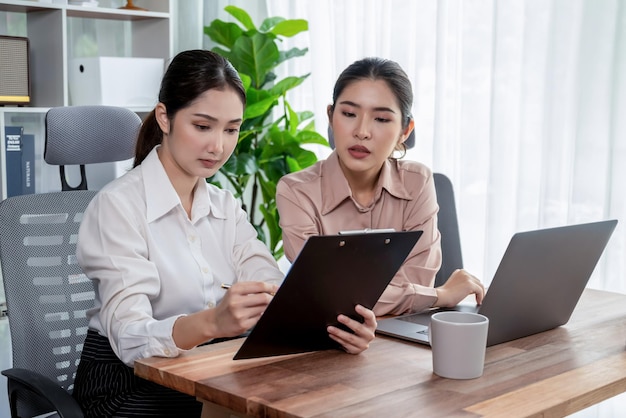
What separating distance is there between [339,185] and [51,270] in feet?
2.31

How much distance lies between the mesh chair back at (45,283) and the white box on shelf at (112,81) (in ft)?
5.23

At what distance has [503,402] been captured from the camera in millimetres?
1271

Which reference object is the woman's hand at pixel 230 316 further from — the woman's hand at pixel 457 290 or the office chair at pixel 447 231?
the office chair at pixel 447 231

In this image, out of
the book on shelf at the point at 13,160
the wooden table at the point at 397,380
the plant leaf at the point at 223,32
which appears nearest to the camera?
the wooden table at the point at 397,380

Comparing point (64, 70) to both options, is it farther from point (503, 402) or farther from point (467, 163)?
point (503, 402)

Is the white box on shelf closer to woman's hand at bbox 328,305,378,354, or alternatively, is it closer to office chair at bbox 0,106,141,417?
office chair at bbox 0,106,141,417

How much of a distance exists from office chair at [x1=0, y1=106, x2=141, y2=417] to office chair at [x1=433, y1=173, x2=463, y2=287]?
906mm

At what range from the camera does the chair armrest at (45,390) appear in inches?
64.3

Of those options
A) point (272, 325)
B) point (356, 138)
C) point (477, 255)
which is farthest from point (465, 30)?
point (272, 325)

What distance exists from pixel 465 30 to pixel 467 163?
0.51 meters

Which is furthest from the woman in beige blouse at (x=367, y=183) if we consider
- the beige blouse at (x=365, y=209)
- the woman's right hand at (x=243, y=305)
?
the woman's right hand at (x=243, y=305)

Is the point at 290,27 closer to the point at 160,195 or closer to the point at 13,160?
the point at 13,160

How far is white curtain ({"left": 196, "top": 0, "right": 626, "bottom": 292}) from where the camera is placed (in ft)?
9.61

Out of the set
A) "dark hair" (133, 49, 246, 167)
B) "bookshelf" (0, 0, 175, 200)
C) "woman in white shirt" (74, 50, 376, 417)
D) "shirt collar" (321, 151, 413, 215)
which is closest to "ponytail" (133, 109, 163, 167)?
"woman in white shirt" (74, 50, 376, 417)
